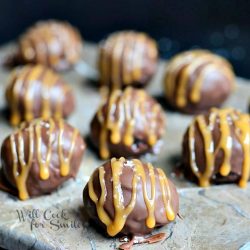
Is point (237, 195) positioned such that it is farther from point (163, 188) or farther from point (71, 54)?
point (71, 54)

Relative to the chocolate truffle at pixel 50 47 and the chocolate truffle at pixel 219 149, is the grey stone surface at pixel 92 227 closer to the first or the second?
the chocolate truffle at pixel 219 149

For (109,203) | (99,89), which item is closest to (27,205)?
(109,203)

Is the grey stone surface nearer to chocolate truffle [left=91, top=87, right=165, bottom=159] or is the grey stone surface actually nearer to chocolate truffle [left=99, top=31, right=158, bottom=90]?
chocolate truffle [left=91, top=87, right=165, bottom=159]

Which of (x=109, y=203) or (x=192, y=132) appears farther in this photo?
(x=192, y=132)

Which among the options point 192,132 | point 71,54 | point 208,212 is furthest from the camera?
point 71,54

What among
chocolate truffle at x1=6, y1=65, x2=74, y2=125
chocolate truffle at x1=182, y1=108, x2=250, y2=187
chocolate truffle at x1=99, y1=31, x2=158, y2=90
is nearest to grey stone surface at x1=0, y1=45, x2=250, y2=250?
chocolate truffle at x1=182, y1=108, x2=250, y2=187

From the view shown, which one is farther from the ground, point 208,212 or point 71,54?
point 71,54
